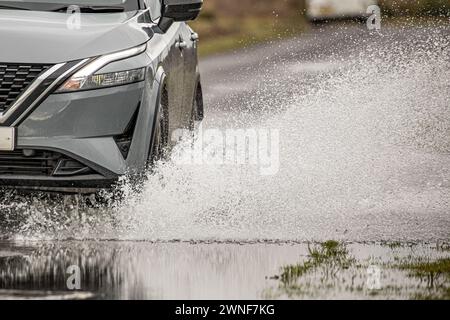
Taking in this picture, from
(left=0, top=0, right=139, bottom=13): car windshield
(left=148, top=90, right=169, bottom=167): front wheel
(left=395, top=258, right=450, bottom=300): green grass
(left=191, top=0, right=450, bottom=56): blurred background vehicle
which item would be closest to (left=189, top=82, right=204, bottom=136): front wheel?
(left=148, top=90, right=169, bottom=167): front wheel

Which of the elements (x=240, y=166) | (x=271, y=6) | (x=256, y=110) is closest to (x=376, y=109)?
(x=256, y=110)

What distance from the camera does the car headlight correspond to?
9.15 meters

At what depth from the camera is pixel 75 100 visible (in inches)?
359

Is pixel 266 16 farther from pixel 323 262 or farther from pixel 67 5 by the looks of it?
pixel 323 262

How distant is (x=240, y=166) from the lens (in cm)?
1162

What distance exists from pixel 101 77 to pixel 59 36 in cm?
37

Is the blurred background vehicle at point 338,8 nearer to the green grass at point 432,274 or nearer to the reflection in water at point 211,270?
the reflection in water at point 211,270

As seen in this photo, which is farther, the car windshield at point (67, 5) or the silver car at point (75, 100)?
the car windshield at point (67, 5)

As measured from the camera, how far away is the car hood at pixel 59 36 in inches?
358

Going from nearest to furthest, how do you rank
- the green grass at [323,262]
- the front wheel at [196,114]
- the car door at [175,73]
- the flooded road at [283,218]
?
the flooded road at [283,218], the green grass at [323,262], the car door at [175,73], the front wheel at [196,114]

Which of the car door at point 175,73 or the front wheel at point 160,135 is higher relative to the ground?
the car door at point 175,73

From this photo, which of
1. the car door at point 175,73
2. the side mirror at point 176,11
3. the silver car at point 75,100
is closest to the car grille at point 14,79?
the silver car at point 75,100

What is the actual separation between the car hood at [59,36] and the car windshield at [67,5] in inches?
4.3
